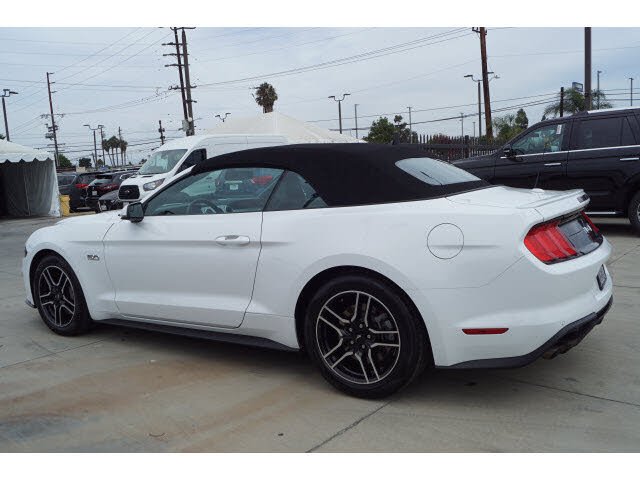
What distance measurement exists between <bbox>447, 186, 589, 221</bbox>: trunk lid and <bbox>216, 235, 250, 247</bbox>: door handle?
1.26m

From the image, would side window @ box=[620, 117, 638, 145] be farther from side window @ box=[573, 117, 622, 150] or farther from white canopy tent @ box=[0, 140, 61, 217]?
white canopy tent @ box=[0, 140, 61, 217]

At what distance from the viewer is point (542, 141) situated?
9.43 meters

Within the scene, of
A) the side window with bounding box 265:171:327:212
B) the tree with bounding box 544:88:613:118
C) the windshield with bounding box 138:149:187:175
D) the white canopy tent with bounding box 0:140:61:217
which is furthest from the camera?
the tree with bounding box 544:88:613:118

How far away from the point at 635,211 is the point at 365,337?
696 cm

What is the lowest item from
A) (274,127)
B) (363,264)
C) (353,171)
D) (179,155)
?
(363,264)

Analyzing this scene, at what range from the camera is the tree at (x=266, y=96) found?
194 ft

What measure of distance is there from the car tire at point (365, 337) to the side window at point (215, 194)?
2.74ft

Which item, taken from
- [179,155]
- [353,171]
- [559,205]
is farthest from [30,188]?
[559,205]

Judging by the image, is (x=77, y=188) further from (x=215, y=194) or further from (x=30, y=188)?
(x=215, y=194)

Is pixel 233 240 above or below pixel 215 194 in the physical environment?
below

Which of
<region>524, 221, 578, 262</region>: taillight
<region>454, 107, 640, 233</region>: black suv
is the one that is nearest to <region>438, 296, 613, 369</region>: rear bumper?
<region>524, 221, 578, 262</region>: taillight

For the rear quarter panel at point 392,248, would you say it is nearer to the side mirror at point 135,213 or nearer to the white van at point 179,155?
the side mirror at point 135,213

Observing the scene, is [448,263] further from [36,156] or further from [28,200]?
[28,200]

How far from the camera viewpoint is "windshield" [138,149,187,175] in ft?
51.9
